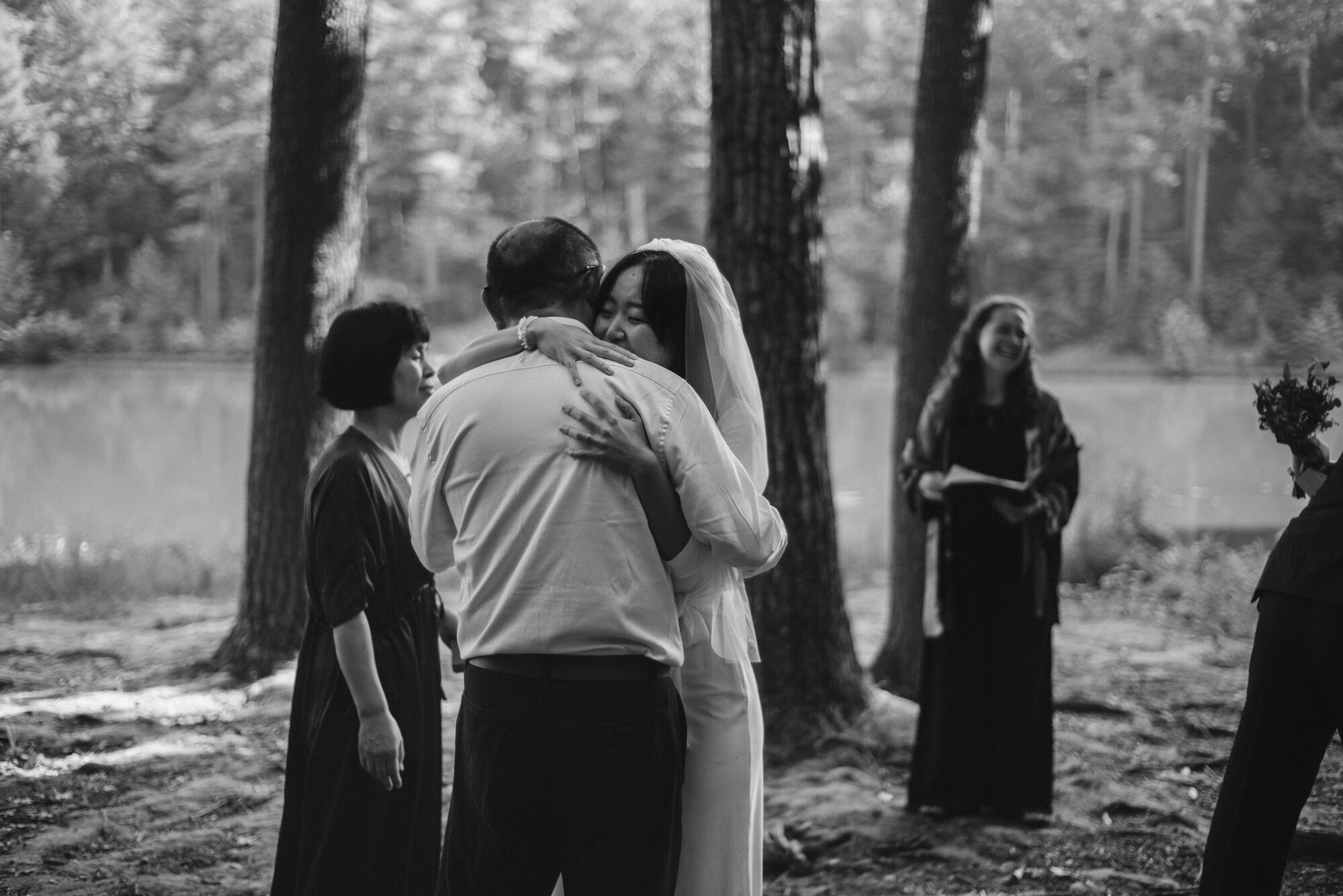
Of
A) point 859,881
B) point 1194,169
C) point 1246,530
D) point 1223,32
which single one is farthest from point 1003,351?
point 1246,530

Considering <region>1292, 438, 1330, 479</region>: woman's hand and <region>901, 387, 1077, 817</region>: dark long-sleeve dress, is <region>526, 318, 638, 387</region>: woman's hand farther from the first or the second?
<region>901, 387, 1077, 817</region>: dark long-sleeve dress

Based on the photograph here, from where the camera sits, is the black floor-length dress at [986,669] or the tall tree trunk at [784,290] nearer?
the black floor-length dress at [986,669]

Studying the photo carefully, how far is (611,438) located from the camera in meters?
2.01

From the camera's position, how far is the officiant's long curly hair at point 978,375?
4547 millimetres

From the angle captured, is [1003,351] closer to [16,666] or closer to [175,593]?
[16,666]

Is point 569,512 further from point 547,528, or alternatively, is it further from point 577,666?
point 577,666

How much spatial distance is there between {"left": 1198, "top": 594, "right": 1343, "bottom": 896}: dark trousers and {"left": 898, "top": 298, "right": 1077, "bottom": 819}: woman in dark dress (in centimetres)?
162

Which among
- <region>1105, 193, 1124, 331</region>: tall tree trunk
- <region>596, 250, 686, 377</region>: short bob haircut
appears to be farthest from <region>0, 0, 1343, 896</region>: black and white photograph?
<region>1105, 193, 1124, 331</region>: tall tree trunk

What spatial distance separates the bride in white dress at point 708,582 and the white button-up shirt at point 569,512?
0.11 metres

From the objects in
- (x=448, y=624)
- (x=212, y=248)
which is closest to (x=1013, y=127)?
(x=212, y=248)

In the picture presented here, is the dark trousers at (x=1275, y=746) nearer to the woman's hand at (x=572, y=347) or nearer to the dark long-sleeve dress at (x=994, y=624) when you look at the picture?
the dark long-sleeve dress at (x=994, y=624)

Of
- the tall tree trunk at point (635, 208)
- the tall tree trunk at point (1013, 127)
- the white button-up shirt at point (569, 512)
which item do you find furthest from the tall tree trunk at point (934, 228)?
the tall tree trunk at point (635, 208)

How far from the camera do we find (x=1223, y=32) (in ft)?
29.5

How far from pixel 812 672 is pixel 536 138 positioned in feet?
72.4
